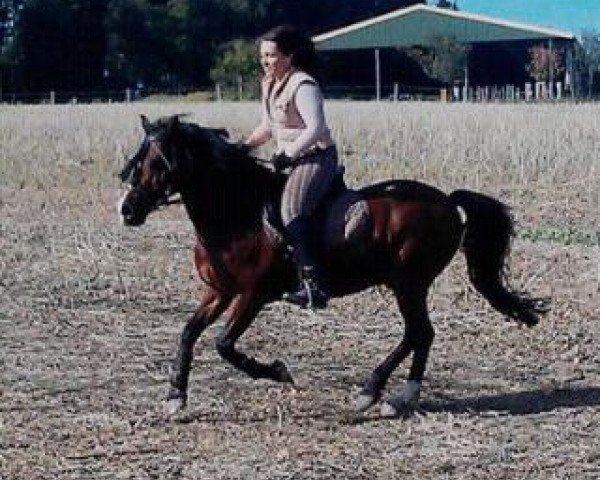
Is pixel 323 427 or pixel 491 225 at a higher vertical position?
pixel 491 225

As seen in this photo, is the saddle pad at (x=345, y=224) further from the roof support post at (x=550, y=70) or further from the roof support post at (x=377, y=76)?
the roof support post at (x=550, y=70)

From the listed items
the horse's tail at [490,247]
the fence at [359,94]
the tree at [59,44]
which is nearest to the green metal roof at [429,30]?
the fence at [359,94]

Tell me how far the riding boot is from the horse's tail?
0.93 metres

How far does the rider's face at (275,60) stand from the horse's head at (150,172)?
60 centimetres

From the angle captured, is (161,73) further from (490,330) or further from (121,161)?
(490,330)

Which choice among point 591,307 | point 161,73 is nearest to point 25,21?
point 161,73

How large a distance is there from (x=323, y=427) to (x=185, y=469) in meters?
1.02

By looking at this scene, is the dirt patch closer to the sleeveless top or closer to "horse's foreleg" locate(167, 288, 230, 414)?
"horse's foreleg" locate(167, 288, 230, 414)

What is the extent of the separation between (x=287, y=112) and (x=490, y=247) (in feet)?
4.62

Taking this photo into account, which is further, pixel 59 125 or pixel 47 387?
pixel 59 125

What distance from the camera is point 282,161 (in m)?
7.13

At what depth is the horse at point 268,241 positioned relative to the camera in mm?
7070

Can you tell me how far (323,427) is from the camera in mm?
6887

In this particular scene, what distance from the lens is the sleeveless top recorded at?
7047mm
